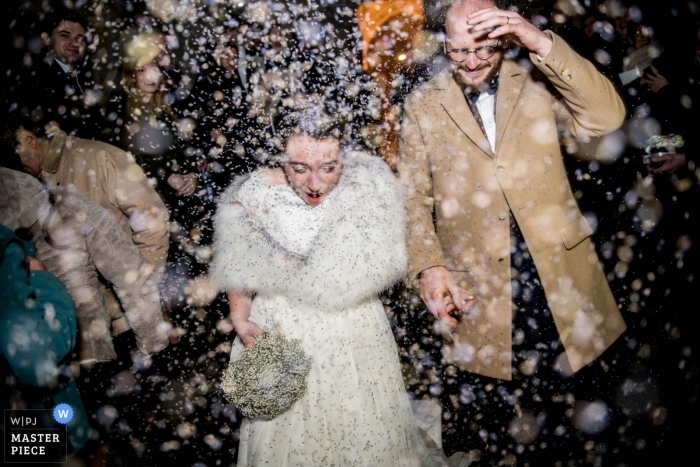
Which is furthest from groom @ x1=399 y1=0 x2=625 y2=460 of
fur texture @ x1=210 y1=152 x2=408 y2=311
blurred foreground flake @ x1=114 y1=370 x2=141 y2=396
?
blurred foreground flake @ x1=114 y1=370 x2=141 y2=396

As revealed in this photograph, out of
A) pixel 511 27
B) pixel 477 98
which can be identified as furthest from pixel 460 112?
pixel 511 27

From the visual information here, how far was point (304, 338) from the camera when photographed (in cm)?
190

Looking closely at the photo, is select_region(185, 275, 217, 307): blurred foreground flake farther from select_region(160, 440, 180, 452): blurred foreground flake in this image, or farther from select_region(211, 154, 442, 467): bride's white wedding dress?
select_region(211, 154, 442, 467): bride's white wedding dress

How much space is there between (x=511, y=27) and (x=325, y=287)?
3.89ft

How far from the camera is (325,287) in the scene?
182 centimetres

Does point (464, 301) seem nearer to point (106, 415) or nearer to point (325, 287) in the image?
point (325, 287)

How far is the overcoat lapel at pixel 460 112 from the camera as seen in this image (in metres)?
1.84

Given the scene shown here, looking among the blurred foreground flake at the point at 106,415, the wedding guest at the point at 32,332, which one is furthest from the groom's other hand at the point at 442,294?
the blurred foreground flake at the point at 106,415

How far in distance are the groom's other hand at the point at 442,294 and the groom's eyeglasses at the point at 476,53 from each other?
2.81 ft

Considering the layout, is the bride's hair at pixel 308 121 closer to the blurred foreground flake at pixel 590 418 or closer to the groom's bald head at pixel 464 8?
the groom's bald head at pixel 464 8

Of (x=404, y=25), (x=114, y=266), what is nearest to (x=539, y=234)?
(x=114, y=266)

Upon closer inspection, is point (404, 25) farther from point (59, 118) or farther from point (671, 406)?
point (671, 406)

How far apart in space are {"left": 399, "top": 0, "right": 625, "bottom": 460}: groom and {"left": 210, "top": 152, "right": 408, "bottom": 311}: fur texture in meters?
0.15

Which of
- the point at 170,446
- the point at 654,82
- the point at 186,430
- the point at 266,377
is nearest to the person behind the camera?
the point at 266,377
